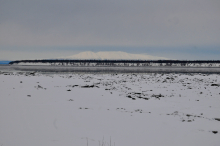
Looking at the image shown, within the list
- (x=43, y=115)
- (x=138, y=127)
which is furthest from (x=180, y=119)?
(x=43, y=115)

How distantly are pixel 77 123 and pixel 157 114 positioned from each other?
4129 mm

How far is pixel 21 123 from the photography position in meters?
6.67

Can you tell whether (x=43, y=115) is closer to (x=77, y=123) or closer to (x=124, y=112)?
(x=77, y=123)

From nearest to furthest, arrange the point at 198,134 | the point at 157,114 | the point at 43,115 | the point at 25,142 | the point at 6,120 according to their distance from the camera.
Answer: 1. the point at 25,142
2. the point at 198,134
3. the point at 6,120
4. the point at 43,115
5. the point at 157,114

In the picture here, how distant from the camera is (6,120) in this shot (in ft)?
22.7

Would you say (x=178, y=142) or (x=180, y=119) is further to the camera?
(x=180, y=119)

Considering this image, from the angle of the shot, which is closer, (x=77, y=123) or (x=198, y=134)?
(x=198, y=134)

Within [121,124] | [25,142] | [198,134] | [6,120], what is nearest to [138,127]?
[121,124]

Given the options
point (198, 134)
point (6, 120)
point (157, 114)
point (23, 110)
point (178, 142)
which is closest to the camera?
point (178, 142)

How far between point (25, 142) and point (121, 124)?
3568 mm

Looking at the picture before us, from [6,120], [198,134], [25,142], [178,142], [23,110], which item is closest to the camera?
[25,142]

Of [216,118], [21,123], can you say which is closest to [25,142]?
[21,123]

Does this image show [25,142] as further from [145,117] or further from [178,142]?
[145,117]

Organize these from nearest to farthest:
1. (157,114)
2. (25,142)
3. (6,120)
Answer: (25,142)
(6,120)
(157,114)
